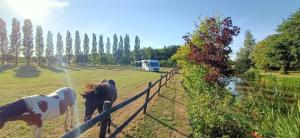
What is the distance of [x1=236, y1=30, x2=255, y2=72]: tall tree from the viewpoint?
7600 cm

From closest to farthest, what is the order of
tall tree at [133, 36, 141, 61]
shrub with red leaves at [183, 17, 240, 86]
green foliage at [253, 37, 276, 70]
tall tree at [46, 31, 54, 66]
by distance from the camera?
shrub with red leaves at [183, 17, 240, 86]
green foliage at [253, 37, 276, 70]
tall tree at [46, 31, 54, 66]
tall tree at [133, 36, 141, 61]

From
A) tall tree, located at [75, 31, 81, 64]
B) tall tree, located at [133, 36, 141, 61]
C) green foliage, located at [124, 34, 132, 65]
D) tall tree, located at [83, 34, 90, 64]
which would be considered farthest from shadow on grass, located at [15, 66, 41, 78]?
tall tree, located at [133, 36, 141, 61]

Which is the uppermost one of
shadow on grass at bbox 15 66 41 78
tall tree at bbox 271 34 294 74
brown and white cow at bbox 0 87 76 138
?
tall tree at bbox 271 34 294 74

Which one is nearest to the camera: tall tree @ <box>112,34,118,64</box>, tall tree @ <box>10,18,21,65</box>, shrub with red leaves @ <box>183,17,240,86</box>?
shrub with red leaves @ <box>183,17,240,86</box>

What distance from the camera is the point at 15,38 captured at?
7075 centimetres

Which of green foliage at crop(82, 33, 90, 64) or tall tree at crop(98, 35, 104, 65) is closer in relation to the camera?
green foliage at crop(82, 33, 90, 64)

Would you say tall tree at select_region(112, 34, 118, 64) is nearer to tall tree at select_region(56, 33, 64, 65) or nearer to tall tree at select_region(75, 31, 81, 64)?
tall tree at select_region(75, 31, 81, 64)

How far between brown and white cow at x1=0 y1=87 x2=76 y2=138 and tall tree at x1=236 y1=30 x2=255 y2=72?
2514 inches

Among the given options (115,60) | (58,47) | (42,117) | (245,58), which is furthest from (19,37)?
(42,117)

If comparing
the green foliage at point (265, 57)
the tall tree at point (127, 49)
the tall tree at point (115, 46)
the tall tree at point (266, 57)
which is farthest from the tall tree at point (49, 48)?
the tall tree at point (266, 57)

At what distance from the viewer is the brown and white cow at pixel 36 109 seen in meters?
5.80

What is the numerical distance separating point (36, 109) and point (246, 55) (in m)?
87.0

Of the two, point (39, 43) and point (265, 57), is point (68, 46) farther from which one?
point (265, 57)

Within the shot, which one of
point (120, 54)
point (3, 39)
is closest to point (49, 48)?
point (3, 39)
